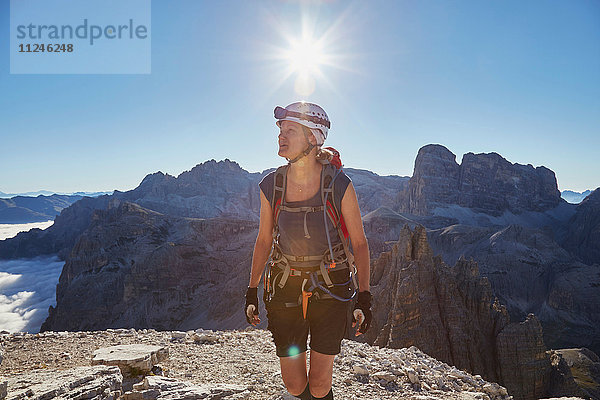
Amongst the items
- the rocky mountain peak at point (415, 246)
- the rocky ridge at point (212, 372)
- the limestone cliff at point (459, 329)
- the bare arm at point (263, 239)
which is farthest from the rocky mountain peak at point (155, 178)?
the bare arm at point (263, 239)

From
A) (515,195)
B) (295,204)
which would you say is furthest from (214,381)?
(515,195)

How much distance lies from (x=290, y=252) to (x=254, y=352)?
5.56 m

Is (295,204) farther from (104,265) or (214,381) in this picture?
(104,265)

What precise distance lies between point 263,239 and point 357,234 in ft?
3.73

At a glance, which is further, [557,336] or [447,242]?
[447,242]

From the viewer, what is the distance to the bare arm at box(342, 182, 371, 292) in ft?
12.6

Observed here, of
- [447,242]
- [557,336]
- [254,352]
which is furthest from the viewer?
[447,242]

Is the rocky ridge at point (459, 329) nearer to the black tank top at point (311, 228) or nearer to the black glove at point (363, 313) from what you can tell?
the black glove at point (363, 313)

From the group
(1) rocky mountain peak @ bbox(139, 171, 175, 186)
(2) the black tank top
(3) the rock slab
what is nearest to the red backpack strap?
A: (2) the black tank top

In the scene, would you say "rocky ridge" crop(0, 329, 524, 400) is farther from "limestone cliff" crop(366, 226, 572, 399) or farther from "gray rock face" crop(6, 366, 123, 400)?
"limestone cliff" crop(366, 226, 572, 399)

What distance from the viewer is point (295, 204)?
3.90 meters

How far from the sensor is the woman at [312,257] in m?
3.76

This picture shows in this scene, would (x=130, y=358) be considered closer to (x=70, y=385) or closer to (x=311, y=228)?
(x=70, y=385)

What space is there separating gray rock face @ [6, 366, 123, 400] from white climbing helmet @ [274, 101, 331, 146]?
4.07 metres
